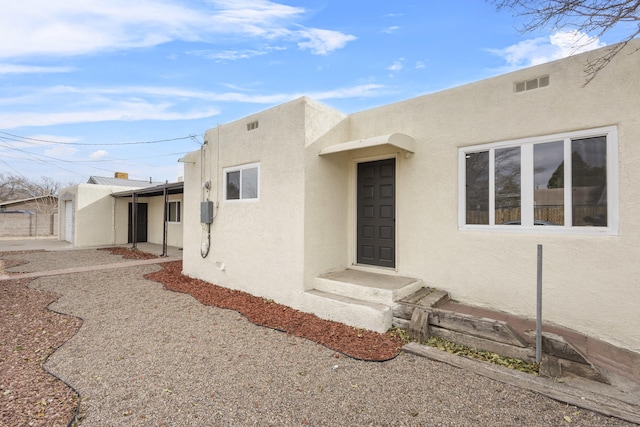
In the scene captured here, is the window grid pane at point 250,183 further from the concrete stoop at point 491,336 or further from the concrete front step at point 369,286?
the concrete stoop at point 491,336

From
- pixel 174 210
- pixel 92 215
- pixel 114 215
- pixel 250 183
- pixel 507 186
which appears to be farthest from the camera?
pixel 114 215

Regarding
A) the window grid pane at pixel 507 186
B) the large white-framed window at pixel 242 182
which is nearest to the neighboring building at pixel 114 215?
the large white-framed window at pixel 242 182

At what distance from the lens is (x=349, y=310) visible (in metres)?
4.73

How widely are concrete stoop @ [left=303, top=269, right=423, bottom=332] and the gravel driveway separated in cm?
→ 84

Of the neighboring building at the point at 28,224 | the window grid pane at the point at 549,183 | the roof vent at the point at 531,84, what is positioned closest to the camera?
the window grid pane at the point at 549,183

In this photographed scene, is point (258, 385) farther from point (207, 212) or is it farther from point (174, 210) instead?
point (174, 210)

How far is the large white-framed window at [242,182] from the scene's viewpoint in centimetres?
654

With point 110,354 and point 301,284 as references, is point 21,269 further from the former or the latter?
point 301,284

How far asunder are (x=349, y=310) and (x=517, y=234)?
2.82 metres

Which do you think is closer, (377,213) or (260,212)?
(377,213)

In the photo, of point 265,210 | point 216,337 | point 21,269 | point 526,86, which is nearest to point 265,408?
point 216,337

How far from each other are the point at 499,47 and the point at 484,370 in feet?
15.3

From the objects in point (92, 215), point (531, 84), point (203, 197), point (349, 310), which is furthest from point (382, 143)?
point (92, 215)

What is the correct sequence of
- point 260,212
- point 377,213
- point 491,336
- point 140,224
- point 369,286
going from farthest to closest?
point 140,224, point 260,212, point 377,213, point 369,286, point 491,336
